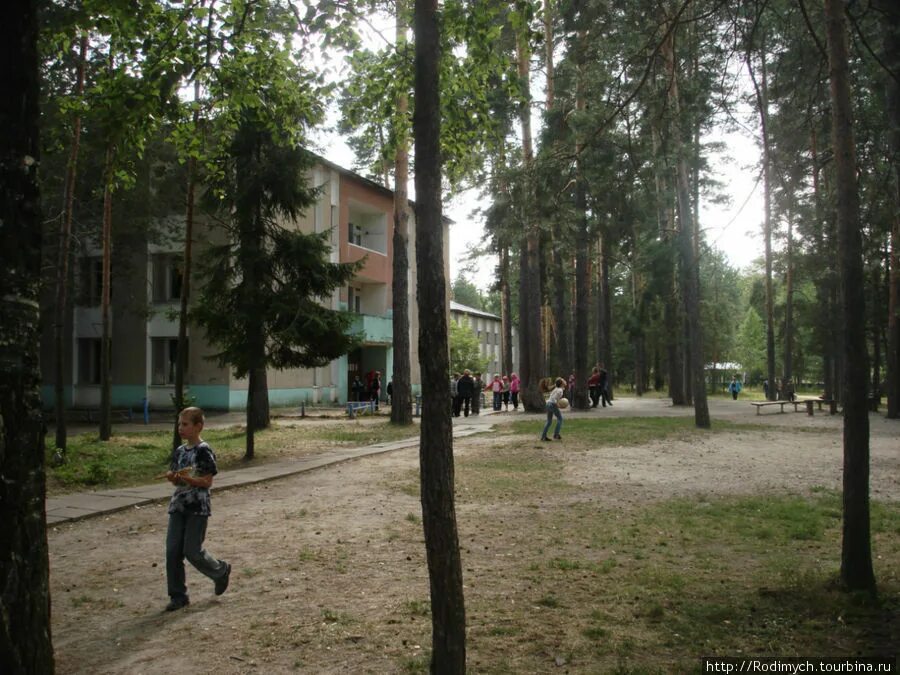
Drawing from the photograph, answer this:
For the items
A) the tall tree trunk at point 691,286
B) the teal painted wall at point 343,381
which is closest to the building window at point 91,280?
the teal painted wall at point 343,381

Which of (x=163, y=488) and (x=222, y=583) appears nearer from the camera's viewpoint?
(x=222, y=583)

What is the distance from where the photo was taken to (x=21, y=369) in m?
3.12

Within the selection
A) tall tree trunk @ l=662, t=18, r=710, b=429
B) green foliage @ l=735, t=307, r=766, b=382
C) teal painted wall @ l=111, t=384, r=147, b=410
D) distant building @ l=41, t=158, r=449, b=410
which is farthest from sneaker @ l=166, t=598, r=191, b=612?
green foliage @ l=735, t=307, r=766, b=382

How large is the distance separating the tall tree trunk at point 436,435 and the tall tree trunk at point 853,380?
11.3 ft

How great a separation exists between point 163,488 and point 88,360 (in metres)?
24.4

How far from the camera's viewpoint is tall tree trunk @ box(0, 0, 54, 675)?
301 centimetres

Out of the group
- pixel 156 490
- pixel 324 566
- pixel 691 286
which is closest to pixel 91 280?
pixel 156 490

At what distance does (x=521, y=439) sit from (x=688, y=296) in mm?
7483

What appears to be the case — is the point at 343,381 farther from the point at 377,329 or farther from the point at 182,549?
the point at 182,549

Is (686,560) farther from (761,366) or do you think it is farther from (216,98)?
(761,366)

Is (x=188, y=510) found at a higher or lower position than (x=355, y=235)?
lower

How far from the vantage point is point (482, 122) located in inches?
211

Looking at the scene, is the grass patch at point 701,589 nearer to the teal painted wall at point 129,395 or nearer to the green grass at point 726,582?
the green grass at point 726,582

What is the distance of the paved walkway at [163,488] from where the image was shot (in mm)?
9109
